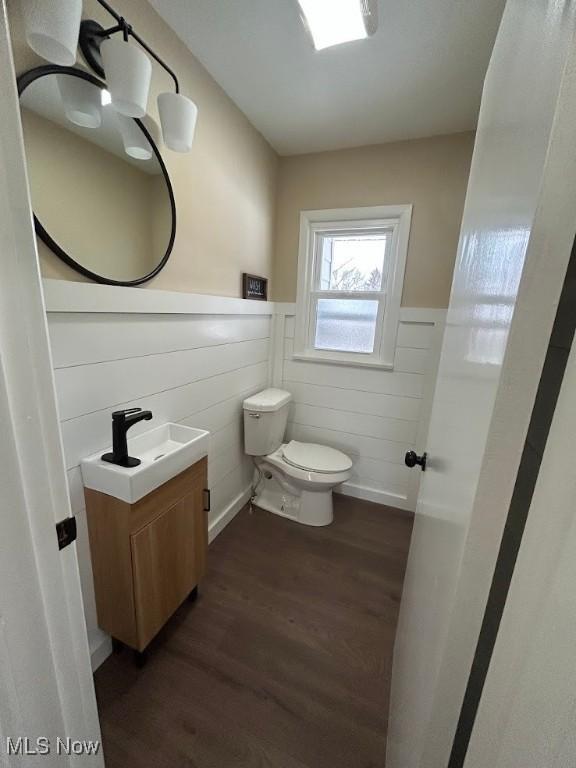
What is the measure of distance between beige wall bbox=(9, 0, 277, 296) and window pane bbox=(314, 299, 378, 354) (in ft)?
1.94

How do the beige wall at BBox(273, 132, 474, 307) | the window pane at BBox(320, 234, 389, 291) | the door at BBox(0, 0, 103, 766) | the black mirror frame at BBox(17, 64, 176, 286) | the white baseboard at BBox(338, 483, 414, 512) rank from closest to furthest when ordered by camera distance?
the door at BBox(0, 0, 103, 766) < the black mirror frame at BBox(17, 64, 176, 286) < the beige wall at BBox(273, 132, 474, 307) < the window pane at BBox(320, 234, 389, 291) < the white baseboard at BBox(338, 483, 414, 512)

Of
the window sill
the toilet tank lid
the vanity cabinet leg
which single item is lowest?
the vanity cabinet leg

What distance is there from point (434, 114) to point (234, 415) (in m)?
2.06

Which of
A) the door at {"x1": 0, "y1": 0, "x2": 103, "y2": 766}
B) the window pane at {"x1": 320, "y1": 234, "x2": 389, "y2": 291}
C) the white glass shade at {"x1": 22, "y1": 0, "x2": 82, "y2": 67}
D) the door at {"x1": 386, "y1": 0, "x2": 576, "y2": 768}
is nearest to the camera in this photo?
the door at {"x1": 386, "y1": 0, "x2": 576, "y2": 768}

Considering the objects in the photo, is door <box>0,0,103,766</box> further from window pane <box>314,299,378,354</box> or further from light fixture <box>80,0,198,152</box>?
window pane <box>314,299,378,354</box>

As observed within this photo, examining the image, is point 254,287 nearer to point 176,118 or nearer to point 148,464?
point 176,118

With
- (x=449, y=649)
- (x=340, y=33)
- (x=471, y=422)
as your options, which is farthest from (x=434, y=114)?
(x=449, y=649)

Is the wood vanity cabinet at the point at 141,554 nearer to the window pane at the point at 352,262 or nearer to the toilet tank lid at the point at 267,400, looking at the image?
the toilet tank lid at the point at 267,400

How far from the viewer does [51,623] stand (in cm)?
57

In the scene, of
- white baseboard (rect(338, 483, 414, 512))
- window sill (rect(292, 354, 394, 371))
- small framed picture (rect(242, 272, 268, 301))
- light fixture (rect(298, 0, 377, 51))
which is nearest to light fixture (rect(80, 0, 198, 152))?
light fixture (rect(298, 0, 377, 51))

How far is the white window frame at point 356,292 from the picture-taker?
6.56 ft

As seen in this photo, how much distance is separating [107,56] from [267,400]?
5.40ft

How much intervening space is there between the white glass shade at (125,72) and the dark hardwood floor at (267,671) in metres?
1.99

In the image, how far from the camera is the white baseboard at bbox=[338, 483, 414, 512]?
2.26 m
